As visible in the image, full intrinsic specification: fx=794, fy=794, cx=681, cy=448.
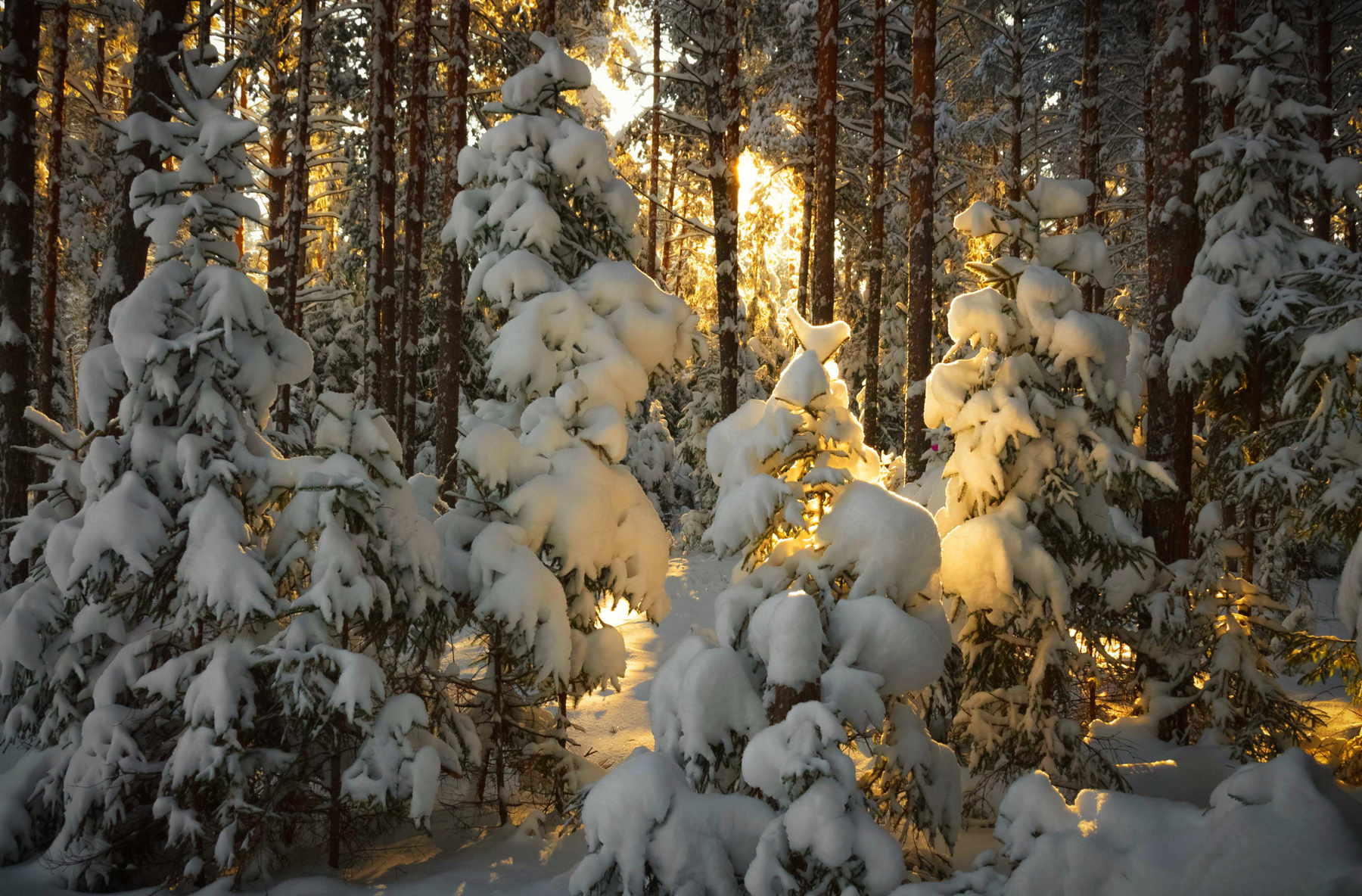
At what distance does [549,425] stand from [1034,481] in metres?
4.05

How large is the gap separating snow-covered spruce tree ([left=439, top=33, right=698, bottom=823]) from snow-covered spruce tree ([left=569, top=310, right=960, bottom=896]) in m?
1.60

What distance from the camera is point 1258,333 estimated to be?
285 inches

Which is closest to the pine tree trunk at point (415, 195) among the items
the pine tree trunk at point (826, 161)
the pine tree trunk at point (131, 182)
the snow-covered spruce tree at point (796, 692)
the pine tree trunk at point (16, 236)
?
the pine tree trunk at point (16, 236)

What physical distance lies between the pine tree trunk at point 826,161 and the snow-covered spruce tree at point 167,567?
801 cm

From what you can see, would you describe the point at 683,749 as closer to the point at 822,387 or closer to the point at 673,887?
the point at 673,887

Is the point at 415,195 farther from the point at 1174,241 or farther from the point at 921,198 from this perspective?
the point at 1174,241

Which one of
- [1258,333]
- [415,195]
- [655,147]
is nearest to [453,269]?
[415,195]

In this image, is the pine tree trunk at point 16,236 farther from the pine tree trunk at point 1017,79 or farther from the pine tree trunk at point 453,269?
the pine tree trunk at point 1017,79

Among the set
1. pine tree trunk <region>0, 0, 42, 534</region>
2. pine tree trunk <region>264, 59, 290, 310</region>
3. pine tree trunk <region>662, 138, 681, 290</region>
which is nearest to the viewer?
pine tree trunk <region>0, 0, 42, 534</region>

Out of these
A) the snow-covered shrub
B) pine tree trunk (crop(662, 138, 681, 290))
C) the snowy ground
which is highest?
pine tree trunk (crop(662, 138, 681, 290))

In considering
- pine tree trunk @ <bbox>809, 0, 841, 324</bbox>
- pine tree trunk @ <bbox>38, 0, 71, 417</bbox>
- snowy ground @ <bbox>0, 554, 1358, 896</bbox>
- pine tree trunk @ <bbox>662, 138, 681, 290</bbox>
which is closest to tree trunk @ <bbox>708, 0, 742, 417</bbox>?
pine tree trunk @ <bbox>809, 0, 841, 324</bbox>

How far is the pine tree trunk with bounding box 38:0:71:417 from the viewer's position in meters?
14.4

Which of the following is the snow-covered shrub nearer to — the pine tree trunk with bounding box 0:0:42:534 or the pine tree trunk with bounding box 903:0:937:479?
the pine tree trunk with bounding box 903:0:937:479

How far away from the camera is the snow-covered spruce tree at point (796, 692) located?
14.2 feet
